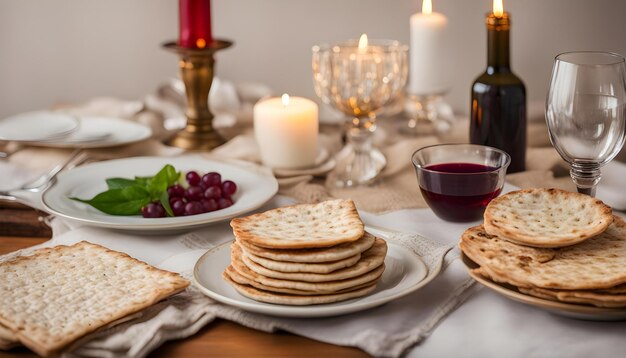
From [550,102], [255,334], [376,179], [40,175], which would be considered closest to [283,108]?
[376,179]

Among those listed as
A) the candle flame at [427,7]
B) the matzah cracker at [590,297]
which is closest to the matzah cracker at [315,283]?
the matzah cracker at [590,297]

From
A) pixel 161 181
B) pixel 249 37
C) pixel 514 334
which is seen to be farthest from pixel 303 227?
pixel 249 37

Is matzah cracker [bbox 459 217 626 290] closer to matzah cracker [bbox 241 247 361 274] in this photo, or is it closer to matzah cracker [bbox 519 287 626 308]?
matzah cracker [bbox 519 287 626 308]

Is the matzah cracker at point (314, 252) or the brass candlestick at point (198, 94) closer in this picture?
the matzah cracker at point (314, 252)

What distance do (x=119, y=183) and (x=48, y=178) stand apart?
0.68 feet

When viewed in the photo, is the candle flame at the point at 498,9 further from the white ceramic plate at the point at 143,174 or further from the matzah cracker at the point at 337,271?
the matzah cracker at the point at 337,271

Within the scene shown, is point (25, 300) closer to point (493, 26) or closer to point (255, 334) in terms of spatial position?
point (255, 334)

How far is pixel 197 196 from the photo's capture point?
158 cm

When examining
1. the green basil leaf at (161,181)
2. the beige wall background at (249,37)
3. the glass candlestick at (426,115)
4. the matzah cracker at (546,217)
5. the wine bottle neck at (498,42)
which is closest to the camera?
the matzah cracker at (546,217)

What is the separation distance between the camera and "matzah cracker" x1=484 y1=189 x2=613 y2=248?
3.77 ft

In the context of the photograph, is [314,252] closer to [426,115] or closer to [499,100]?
[499,100]

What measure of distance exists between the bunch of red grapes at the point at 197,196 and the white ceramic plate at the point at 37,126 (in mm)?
473

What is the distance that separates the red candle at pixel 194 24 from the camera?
201cm

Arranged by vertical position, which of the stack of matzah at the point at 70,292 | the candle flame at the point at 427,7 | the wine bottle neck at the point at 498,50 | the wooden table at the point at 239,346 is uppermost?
the candle flame at the point at 427,7
